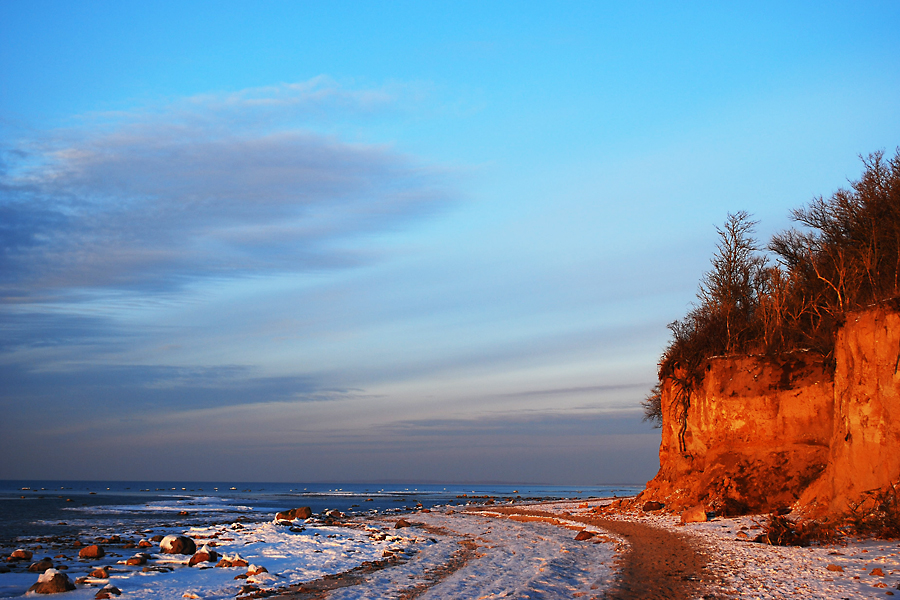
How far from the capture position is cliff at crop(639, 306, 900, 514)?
610 inches

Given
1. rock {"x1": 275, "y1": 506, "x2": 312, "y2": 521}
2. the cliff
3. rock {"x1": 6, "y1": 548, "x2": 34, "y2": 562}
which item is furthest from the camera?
rock {"x1": 275, "y1": 506, "x2": 312, "y2": 521}

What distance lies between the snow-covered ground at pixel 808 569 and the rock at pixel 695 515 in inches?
230

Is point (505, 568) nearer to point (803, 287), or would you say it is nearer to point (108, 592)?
point (108, 592)

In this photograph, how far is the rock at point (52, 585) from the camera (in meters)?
12.2

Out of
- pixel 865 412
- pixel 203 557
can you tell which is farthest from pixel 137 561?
pixel 865 412

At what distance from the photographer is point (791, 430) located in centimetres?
2362

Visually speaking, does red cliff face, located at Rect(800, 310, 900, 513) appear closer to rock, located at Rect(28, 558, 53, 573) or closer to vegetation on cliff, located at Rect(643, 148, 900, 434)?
vegetation on cliff, located at Rect(643, 148, 900, 434)

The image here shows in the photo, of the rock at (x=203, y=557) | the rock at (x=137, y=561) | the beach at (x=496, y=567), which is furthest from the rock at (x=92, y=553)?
the rock at (x=203, y=557)

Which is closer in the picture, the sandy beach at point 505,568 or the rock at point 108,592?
the sandy beach at point 505,568

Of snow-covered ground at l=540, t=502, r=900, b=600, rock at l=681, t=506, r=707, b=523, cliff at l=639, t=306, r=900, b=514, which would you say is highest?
cliff at l=639, t=306, r=900, b=514

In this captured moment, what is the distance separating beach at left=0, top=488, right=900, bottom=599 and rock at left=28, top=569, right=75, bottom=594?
24 cm

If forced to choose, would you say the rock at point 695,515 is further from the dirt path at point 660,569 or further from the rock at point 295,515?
the rock at point 295,515

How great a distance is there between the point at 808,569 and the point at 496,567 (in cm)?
632

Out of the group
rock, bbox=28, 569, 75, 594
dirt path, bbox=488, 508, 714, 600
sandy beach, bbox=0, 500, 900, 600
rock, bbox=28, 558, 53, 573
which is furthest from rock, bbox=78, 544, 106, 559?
dirt path, bbox=488, 508, 714, 600
